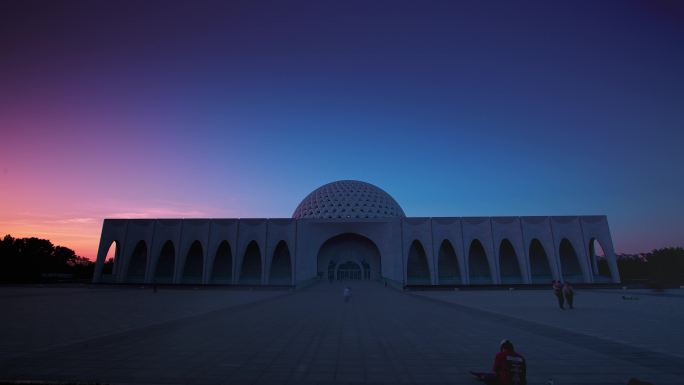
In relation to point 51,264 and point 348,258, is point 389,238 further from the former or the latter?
point 51,264

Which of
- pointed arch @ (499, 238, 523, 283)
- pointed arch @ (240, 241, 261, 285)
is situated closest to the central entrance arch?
pointed arch @ (240, 241, 261, 285)

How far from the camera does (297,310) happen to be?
45.1ft

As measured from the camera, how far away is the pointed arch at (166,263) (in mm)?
40562

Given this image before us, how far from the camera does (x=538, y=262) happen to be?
131ft

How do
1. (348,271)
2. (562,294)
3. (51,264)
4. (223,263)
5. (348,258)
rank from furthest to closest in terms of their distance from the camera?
(51,264)
(348,258)
(348,271)
(223,263)
(562,294)

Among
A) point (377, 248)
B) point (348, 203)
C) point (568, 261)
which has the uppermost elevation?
point (348, 203)

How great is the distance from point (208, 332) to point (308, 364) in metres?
4.25

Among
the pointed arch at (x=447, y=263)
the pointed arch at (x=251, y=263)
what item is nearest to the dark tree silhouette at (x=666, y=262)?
the pointed arch at (x=447, y=263)

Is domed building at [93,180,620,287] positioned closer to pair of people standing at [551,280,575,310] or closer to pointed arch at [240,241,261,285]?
pointed arch at [240,241,261,285]

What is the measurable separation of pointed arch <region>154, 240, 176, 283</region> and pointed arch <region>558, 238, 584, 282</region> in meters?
45.1

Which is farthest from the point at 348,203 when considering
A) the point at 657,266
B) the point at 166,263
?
the point at 657,266

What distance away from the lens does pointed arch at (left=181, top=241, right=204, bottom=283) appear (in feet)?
132

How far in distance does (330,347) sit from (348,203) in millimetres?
37967

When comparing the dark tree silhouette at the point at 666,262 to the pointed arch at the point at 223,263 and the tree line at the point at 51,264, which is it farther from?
the pointed arch at the point at 223,263
